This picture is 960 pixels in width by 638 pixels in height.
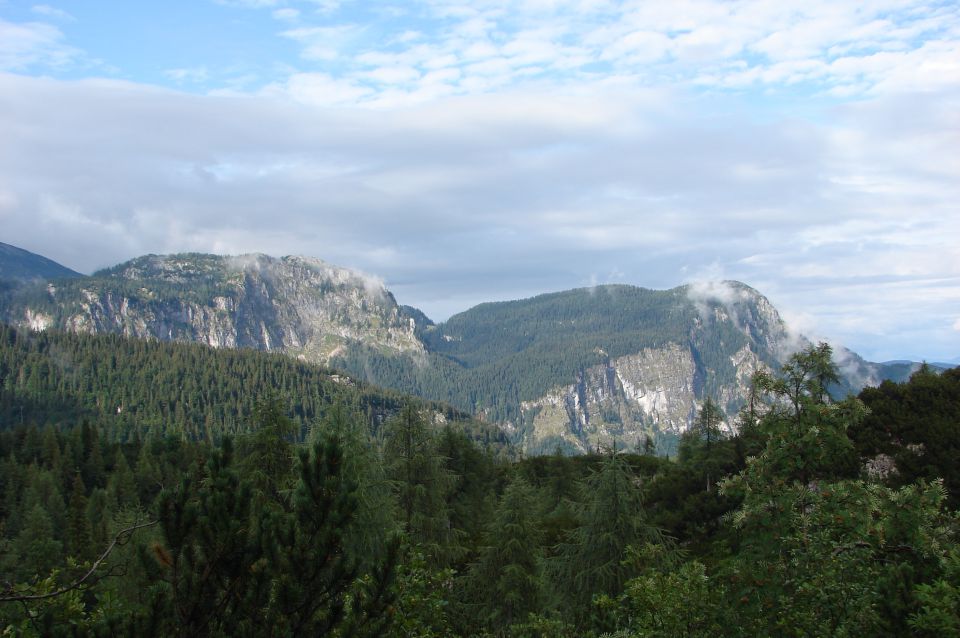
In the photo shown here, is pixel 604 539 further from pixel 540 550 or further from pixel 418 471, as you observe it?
pixel 418 471

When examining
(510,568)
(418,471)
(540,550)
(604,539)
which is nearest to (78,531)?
(418,471)

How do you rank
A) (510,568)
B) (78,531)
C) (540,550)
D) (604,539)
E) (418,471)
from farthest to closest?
(78,531)
(418,471)
(540,550)
(510,568)
(604,539)

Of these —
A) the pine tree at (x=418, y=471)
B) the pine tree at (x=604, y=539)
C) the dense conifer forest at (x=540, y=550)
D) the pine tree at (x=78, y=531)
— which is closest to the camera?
the dense conifer forest at (x=540, y=550)

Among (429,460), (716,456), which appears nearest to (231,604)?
(429,460)

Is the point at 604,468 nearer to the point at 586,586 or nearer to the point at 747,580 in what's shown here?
the point at 586,586

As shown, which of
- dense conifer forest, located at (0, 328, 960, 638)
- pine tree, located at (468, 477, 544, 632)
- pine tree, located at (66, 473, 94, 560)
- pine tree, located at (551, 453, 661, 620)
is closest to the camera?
dense conifer forest, located at (0, 328, 960, 638)

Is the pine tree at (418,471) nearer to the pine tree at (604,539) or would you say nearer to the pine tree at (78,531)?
the pine tree at (604,539)

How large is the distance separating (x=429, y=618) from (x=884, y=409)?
27151 millimetres

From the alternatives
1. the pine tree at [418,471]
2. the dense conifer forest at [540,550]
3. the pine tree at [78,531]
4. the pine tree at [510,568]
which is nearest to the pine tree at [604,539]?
the dense conifer forest at [540,550]

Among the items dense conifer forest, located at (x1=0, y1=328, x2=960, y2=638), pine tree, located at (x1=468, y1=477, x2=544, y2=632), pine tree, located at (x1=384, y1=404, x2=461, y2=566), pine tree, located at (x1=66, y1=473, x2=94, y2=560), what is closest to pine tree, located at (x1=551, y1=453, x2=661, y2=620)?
dense conifer forest, located at (x1=0, y1=328, x2=960, y2=638)

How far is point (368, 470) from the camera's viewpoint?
2625cm

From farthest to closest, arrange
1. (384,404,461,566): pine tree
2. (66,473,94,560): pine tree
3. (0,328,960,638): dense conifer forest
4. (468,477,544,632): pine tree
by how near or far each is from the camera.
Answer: (66,473,94,560): pine tree < (384,404,461,566): pine tree < (468,477,544,632): pine tree < (0,328,960,638): dense conifer forest

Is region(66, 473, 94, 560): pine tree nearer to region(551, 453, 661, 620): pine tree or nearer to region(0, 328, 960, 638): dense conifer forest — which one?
region(0, 328, 960, 638): dense conifer forest

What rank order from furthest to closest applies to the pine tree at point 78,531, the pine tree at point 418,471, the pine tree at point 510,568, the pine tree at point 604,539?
the pine tree at point 78,531, the pine tree at point 418,471, the pine tree at point 510,568, the pine tree at point 604,539
